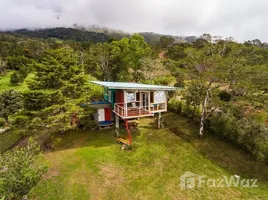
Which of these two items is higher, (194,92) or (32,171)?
(194,92)

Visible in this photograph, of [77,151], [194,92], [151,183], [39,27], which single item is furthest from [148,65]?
[39,27]

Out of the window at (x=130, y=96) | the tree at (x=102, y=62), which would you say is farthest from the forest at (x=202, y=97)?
the tree at (x=102, y=62)

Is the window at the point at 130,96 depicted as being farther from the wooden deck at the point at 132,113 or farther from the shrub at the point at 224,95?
the shrub at the point at 224,95

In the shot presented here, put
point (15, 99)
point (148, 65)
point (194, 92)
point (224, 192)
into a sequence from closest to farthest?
point (224, 192), point (194, 92), point (15, 99), point (148, 65)

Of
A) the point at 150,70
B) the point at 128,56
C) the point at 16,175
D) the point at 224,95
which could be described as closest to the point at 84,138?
the point at 16,175

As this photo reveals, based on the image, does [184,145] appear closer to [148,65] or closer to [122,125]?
[122,125]

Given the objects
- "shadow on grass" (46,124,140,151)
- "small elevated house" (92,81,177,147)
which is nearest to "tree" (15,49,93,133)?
"shadow on grass" (46,124,140,151)

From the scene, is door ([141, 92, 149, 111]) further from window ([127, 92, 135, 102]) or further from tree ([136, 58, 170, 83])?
tree ([136, 58, 170, 83])

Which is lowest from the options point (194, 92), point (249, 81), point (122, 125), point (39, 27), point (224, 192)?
point (224, 192)
